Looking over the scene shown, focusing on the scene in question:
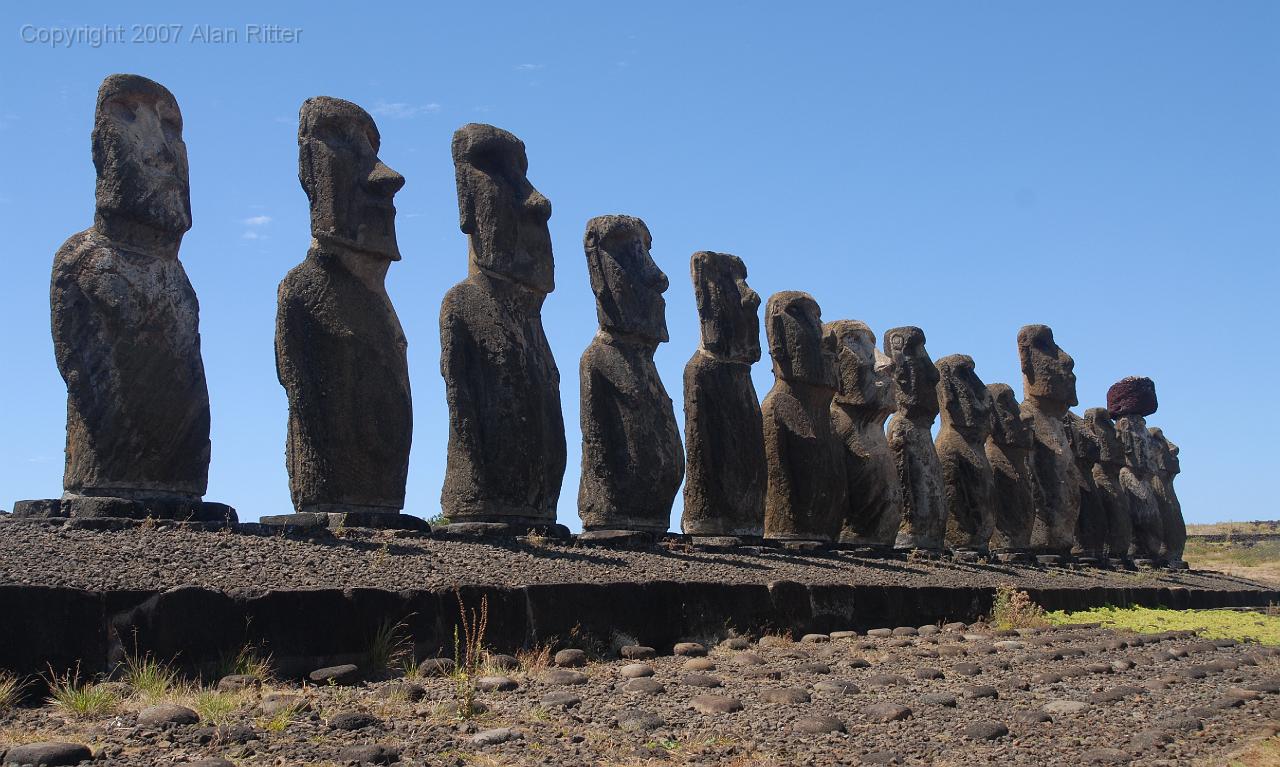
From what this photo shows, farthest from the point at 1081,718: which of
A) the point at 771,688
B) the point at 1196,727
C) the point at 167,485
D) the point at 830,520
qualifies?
the point at 830,520

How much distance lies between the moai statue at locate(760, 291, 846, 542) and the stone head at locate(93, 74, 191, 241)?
7.03 meters

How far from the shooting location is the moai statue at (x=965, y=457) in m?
18.3

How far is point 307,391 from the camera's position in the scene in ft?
29.6

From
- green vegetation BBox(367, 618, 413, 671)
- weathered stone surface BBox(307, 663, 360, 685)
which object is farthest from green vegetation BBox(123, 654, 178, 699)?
green vegetation BBox(367, 618, 413, 671)

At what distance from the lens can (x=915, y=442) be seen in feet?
55.9

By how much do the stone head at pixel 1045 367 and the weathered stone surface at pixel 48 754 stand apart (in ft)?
61.1

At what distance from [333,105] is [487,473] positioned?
8.92 feet

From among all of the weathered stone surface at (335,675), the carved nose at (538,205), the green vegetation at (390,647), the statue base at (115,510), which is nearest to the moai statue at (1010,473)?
the carved nose at (538,205)

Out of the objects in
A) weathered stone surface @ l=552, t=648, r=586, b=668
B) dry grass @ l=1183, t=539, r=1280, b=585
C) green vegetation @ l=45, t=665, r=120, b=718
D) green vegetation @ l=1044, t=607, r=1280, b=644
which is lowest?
green vegetation @ l=45, t=665, r=120, b=718

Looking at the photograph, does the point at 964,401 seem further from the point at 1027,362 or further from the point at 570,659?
the point at 570,659

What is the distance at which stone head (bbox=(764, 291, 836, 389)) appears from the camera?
14203 millimetres

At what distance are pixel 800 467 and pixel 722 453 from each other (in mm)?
1568

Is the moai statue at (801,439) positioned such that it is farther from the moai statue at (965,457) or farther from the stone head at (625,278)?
the moai statue at (965,457)

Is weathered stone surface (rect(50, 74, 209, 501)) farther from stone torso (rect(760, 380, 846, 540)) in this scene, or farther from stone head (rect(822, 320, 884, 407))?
stone head (rect(822, 320, 884, 407))
